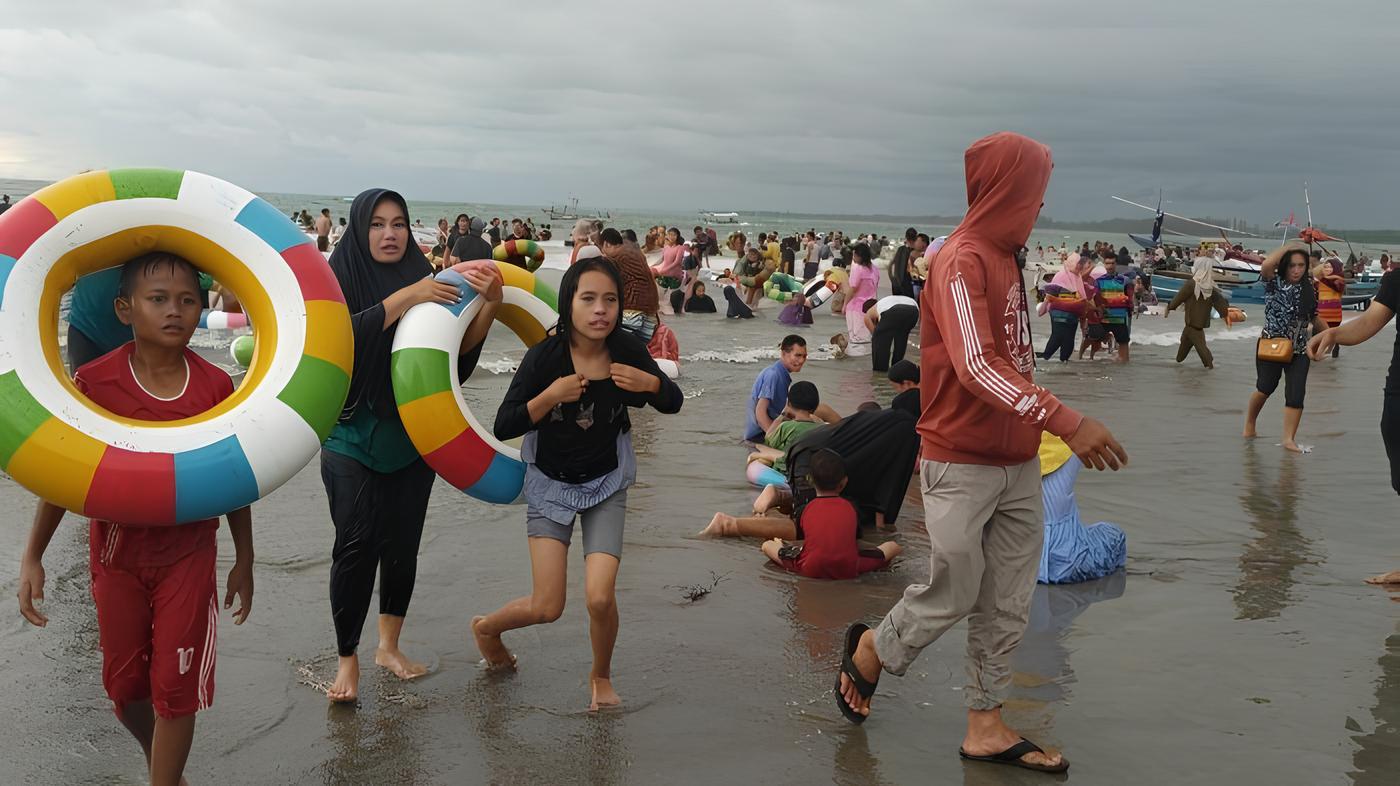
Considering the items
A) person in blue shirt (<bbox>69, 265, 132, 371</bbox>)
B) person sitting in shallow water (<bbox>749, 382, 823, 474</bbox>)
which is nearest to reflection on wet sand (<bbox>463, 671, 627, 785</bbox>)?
person in blue shirt (<bbox>69, 265, 132, 371</bbox>)

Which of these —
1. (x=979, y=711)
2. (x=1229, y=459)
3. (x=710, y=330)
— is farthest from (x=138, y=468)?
(x=710, y=330)

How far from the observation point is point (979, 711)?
3930mm

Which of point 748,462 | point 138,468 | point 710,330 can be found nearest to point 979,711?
point 138,468

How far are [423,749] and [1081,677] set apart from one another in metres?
2.56

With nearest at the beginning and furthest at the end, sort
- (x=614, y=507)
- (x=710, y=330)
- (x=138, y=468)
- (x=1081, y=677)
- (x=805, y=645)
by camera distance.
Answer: (x=138, y=468) → (x=614, y=507) → (x=1081, y=677) → (x=805, y=645) → (x=710, y=330)

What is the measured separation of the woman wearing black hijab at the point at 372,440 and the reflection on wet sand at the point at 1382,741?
337cm

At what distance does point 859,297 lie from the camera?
1650 centimetres

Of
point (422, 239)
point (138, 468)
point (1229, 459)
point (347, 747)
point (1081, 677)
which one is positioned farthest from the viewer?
point (422, 239)

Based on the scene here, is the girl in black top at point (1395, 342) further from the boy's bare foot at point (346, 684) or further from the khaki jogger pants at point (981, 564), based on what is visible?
the boy's bare foot at point (346, 684)

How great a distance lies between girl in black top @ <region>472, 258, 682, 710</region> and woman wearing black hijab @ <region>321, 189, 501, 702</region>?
416 mm

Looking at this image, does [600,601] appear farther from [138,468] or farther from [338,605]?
[138,468]

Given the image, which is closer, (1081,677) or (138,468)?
(138,468)

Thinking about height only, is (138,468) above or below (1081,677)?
above

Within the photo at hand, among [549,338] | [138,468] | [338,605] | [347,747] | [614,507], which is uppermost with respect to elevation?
[549,338]
